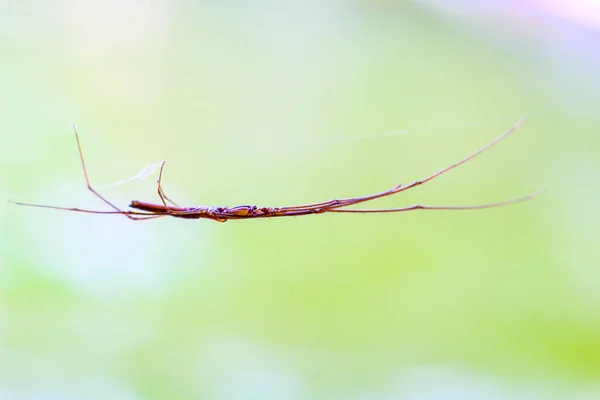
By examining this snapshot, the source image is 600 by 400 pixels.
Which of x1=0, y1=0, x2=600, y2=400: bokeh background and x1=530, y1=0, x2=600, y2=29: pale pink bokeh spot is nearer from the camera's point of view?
x1=0, y1=0, x2=600, y2=400: bokeh background

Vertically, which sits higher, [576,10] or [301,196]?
[576,10]

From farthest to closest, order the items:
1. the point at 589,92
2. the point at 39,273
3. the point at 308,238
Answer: the point at 589,92 < the point at 308,238 < the point at 39,273

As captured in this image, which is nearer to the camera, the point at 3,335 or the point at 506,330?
the point at 3,335

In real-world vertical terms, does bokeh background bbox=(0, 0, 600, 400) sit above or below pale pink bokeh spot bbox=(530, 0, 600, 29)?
below

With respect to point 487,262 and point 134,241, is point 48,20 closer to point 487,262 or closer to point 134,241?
point 134,241

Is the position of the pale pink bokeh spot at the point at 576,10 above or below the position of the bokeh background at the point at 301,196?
above

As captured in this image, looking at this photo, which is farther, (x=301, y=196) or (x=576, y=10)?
(x=576, y=10)

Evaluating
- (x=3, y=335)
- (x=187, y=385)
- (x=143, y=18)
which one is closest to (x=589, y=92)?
(x=143, y=18)

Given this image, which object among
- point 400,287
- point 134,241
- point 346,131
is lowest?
point 400,287
